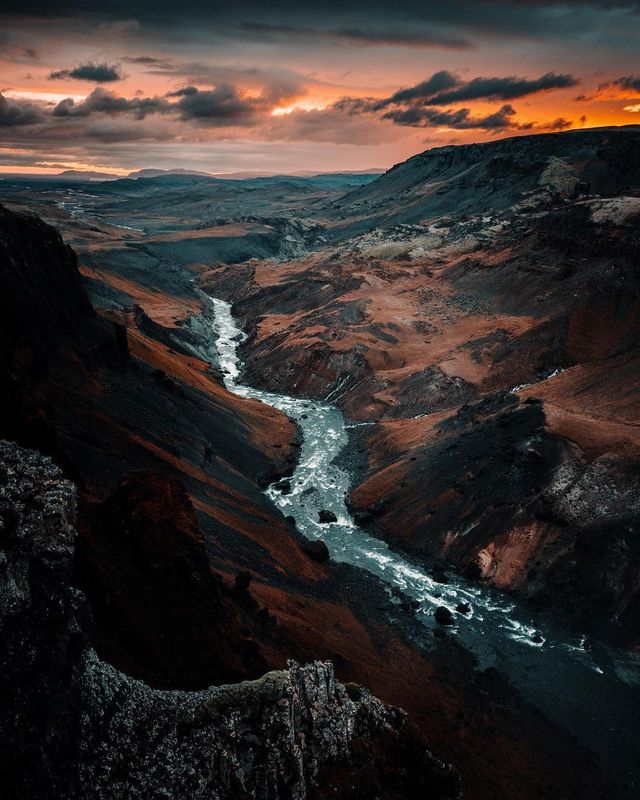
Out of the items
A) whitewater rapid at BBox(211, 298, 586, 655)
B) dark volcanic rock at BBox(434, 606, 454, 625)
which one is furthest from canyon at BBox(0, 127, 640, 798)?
dark volcanic rock at BBox(434, 606, 454, 625)

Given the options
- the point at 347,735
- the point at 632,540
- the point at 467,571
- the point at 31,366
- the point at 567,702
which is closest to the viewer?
the point at 347,735

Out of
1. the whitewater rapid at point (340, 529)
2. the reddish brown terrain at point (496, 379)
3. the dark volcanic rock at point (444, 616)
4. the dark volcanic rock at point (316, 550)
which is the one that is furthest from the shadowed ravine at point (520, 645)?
the dark volcanic rock at point (316, 550)

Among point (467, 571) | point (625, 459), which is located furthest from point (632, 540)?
point (467, 571)

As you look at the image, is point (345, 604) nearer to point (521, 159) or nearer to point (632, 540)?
point (632, 540)

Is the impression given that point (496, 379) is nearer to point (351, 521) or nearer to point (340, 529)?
point (351, 521)

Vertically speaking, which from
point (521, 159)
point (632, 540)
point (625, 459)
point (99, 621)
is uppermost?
point (521, 159)

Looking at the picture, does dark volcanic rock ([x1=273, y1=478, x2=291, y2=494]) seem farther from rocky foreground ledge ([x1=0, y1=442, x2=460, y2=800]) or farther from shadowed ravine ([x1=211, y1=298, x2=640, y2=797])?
A: rocky foreground ledge ([x1=0, y1=442, x2=460, y2=800])

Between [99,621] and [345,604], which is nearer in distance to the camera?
[99,621]
